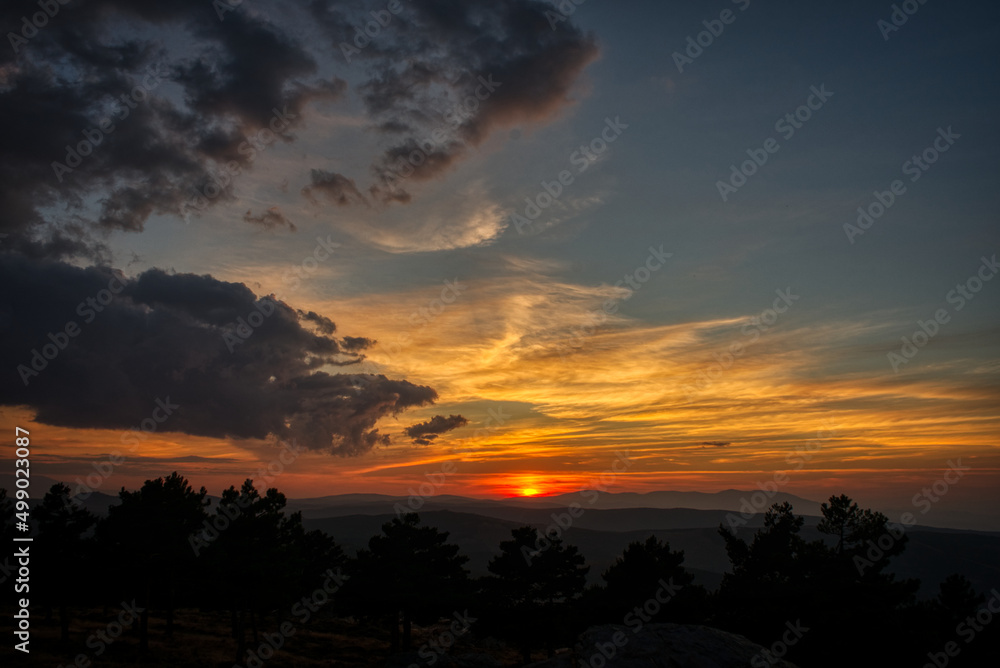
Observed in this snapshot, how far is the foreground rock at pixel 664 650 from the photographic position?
2653 centimetres

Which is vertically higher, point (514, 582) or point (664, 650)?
point (664, 650)

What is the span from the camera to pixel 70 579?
43.0 metres

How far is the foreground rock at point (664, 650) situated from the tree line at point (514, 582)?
14031mm

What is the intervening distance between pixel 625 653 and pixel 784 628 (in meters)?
21.6

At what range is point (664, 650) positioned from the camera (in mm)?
27297

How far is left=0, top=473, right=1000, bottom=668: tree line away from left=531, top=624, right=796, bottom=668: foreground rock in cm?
1403

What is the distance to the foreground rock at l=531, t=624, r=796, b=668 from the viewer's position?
26.5m

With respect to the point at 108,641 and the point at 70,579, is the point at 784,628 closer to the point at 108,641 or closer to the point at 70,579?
the point at 108,641

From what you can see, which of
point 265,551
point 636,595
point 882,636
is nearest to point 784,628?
point 882,636

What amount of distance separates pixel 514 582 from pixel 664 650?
22.8 meters

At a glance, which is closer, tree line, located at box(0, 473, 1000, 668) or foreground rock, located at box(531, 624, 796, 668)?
foreground rock, located at box(531, 624, 796, 668)

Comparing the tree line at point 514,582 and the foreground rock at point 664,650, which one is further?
the tree line at point 514,582

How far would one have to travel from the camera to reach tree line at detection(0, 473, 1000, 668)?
39.0 meters

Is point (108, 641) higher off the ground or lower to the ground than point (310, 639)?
higher
